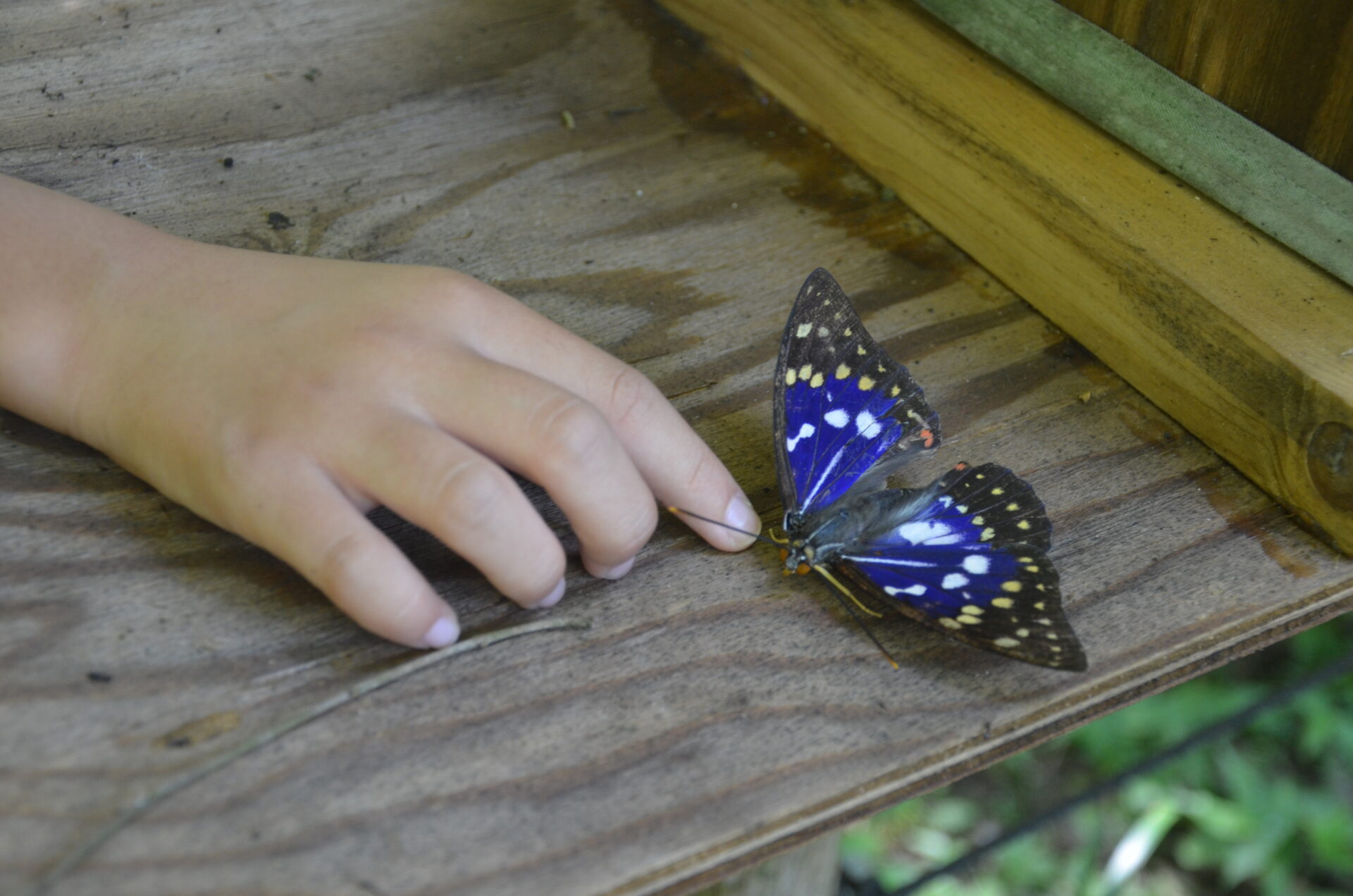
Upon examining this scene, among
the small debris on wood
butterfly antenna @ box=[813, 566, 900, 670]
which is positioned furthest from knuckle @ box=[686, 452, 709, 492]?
the small debris on wood

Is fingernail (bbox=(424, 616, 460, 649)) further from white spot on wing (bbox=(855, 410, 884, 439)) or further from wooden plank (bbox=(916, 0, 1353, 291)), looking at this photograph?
wooden plank (bbox=(916, 0, 1353, 291))

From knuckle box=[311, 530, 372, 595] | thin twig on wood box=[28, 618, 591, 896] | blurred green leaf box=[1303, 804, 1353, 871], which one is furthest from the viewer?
blurred green leaf box=[1303, 804, 1353, 871]

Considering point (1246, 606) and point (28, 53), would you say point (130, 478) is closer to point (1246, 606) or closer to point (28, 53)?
point (28, 53)

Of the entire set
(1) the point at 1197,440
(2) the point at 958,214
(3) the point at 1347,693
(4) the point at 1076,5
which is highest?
(4) the point at 1076,5

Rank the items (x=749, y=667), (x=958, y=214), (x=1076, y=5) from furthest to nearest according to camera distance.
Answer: (x=958, y=214) → (x=1076, y=5) → (x=749, y=667)

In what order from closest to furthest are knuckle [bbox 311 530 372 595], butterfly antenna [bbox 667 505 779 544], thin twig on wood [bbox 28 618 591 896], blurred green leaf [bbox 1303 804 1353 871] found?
thin twig on wood [bbox 28 618 591 896], knuckle [bbox 311 530 372 595], butterfly antenna [bbox 667 505 779 544], blurred green leaf [bbox 1303 804 1353 871]

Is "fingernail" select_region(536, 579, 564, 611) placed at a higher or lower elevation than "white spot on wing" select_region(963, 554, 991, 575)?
lower

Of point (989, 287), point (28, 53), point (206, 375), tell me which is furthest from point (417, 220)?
point (989, 287)
